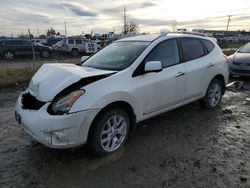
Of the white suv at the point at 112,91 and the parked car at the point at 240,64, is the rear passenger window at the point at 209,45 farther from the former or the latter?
the parked car at the point at 240,64

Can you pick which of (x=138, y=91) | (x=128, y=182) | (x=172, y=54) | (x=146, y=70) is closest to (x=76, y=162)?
(x=128, y=182)

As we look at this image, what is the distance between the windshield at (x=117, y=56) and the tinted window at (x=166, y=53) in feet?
0.63

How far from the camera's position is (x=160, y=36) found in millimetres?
4719

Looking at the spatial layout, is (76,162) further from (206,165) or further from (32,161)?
(206,165)

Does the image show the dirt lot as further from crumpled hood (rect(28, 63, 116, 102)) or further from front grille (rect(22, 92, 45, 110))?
crumpled hood (rect(28, 63, 116, 102))

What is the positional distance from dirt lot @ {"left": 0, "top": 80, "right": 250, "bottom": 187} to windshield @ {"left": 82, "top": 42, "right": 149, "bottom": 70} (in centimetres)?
126

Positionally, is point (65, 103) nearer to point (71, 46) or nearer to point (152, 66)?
point (152, 66)

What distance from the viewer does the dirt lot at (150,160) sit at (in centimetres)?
318

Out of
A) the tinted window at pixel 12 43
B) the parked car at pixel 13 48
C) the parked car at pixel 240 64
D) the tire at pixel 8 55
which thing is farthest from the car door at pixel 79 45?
the parked car at pixel 240 64

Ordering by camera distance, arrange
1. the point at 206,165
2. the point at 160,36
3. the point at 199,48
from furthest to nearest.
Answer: the point at 199,48 → the point at 160,36 → the point at 206,165

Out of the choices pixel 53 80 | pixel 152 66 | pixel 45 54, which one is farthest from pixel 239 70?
pixel 45 54

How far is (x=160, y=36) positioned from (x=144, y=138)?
1839 mm

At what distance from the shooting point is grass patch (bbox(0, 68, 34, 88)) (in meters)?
8.39

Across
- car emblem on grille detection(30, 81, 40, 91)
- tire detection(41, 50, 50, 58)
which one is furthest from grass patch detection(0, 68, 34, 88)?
tire detection(41, 50, 50, 58)
